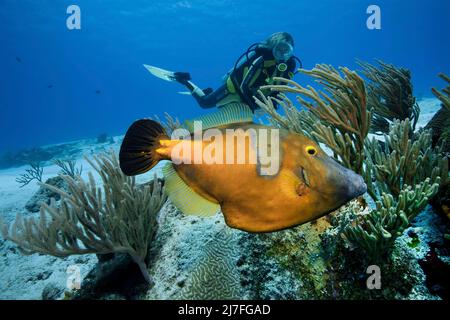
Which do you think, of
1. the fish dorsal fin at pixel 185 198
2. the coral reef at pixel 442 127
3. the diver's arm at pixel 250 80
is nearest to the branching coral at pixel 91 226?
the fish dorsal fin at pixel 185 198

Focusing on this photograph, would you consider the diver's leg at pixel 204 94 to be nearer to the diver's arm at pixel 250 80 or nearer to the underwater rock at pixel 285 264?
the diver's arm at pixel 250 80

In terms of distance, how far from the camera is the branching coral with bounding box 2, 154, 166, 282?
8.55 ft

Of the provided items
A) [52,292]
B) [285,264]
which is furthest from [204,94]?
[285,264]

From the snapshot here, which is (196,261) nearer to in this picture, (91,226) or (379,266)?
(91,226)

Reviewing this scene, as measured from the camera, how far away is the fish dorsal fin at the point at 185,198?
1.68 m

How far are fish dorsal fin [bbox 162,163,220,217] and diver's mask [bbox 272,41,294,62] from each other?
5.60 metres

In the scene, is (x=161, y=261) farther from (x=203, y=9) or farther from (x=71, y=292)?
(x=203, y=9)

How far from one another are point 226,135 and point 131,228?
5.58 feet

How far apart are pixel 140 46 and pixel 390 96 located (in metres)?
80.2

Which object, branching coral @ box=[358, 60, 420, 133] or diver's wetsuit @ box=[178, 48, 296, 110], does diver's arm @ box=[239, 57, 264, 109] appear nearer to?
diver's wetsuit @ box=[178, 48, 296, 110]

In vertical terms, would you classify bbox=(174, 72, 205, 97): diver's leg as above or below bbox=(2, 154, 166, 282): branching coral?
above

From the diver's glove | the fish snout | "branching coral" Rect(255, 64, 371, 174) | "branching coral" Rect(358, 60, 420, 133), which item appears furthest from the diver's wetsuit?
the fish snout

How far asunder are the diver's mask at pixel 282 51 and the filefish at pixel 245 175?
5.40 metres

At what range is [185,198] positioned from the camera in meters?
1.74
